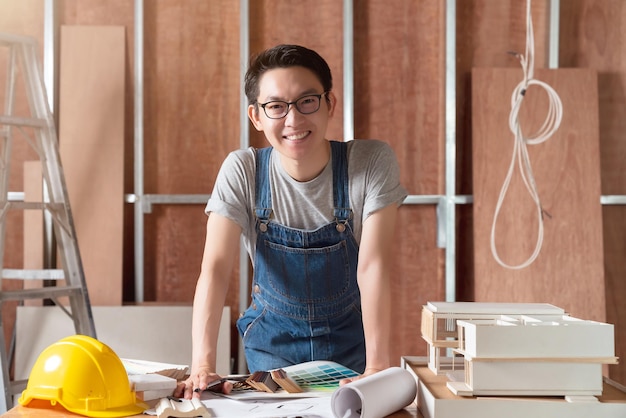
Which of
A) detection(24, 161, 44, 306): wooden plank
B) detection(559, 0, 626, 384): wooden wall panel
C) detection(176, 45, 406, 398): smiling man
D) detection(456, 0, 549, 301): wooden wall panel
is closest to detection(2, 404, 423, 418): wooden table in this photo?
detection(176, 45, 406, 398): smiling man

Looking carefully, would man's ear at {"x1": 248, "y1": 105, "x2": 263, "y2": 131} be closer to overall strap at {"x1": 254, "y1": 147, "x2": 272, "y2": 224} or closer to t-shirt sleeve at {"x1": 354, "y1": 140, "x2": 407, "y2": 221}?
overall strap at {"x1": 254, "y1": 147, "x2": 272, "y2": 224}

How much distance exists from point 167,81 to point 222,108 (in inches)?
12.7

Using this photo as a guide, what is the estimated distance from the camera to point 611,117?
12.4 ft

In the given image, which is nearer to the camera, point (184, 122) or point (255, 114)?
point (255, 114)

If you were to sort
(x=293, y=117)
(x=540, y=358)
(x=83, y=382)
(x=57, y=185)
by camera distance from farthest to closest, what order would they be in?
(x=57, y=185) → (x=293, y=117) → (x=83, y=382) → (x=540, y=358)

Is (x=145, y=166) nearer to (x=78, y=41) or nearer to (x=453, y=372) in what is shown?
(x=78, y=41)

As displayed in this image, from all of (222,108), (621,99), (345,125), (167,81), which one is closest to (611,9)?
(621,99)

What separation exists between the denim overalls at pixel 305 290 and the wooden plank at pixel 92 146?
1.69m

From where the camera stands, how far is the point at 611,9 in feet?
12.4

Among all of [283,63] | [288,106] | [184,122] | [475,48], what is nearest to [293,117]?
[288,106]

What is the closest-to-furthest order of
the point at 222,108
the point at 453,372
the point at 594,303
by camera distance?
the point at 453,372 → the point at 594,303 → the point at 222,108

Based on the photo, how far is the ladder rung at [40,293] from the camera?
3129 mm

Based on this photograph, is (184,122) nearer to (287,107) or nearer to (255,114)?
(255,114)

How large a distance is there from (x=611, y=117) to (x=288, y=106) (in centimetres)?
245
